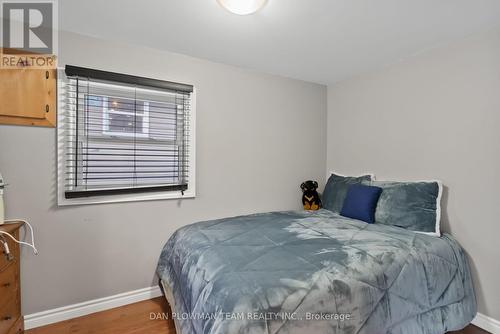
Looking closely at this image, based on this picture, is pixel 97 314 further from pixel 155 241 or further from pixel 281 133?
pixel 281 133

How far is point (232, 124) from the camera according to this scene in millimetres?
2592

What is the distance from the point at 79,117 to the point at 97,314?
159cm

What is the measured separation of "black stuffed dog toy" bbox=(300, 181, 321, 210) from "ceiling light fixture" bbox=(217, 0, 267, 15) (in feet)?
6.56

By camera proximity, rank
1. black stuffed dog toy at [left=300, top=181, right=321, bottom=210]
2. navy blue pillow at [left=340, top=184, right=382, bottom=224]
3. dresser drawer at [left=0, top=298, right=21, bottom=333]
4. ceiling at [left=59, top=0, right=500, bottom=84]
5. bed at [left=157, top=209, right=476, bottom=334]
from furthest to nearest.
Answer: black stuffed dog toy at [left=300, top=181, right=321, bottom=210] < navy blue pillow at [left=340, top=184, right=382, bottom=224] < ceiling at [left=59, top=0, right=500, bottom=84] < dresser drawer at [left=0, top=298, right=21, bottom=333] < bed at [left=157, top=209, right=476, bottom=334]

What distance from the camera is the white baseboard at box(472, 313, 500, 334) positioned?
1.81m

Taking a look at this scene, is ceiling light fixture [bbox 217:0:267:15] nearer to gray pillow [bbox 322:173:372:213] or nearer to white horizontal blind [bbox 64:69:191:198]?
white horizontal blind [bbox 64:69:191:198]

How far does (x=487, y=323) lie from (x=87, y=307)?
3100 mm

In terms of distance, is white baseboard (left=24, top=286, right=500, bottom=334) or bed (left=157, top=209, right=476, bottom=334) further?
white baseboard (left=24, top=286, right=500, bottom=334)

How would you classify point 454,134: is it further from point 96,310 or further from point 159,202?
point 96,310

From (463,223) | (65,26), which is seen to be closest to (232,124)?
(65,26)

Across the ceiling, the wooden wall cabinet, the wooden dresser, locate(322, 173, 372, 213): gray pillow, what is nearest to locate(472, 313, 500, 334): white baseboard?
locate(322, 173, 372, 213): gray pillow

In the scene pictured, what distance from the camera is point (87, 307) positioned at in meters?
1.97

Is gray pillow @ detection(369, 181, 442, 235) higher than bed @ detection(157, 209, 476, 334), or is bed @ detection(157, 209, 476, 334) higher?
gray pillow @ detection(369, 181, 442, 235)

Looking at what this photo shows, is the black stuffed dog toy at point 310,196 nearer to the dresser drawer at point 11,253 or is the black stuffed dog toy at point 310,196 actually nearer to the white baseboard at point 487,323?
the white baseboard at point 487,323
